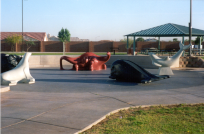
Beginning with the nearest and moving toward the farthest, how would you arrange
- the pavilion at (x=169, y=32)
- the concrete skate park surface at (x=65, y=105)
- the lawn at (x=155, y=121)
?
the lawn at (x=155, y=121), the concrete skate park surface at (x=65, y=105), the pavilion at (x=169, y=32)

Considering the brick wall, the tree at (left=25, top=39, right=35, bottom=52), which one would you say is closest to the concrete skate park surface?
the brick wall

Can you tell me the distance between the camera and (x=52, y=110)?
666cm

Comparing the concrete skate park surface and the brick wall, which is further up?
the brick wall

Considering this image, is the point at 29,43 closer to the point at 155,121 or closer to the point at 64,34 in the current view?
the point at 64,34

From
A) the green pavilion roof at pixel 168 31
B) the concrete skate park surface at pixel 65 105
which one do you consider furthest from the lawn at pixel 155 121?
the green pavilion roof at pixel 168 31

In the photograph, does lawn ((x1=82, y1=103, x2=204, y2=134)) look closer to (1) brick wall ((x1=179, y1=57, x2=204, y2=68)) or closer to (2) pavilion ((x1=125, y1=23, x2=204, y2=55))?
(1) brick wall ((x1=179, y1=57, x2=204, y2=68))

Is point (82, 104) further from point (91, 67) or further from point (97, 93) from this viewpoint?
A: point (91, 67)

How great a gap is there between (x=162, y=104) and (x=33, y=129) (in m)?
3.92

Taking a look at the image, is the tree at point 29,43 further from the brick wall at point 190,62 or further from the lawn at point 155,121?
the lawn at point 155,121

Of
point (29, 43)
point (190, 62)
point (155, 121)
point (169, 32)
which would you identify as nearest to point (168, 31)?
point (169, 32)

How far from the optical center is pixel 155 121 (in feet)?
19.0

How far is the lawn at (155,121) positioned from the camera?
517cm

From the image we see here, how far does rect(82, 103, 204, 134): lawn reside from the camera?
5.17m

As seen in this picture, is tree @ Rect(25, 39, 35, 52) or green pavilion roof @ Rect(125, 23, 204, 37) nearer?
green pavilion roof @ Rect(125, 23, 204, 37)
